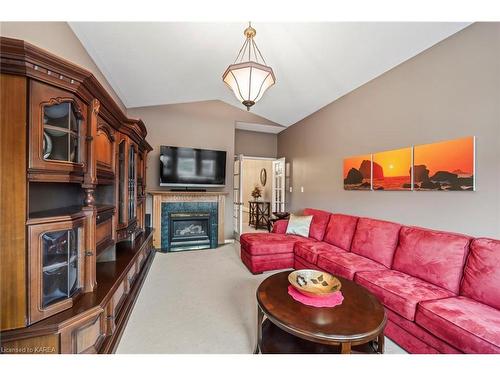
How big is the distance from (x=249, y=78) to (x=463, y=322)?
2.51 m

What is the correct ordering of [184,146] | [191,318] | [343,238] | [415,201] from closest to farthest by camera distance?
[191,318] < [415,201] < [343,238] < [184,146]

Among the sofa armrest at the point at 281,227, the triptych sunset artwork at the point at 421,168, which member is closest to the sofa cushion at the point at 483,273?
the triptych sunset artwork at the point at 421,168

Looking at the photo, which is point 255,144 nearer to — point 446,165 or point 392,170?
point 392,170

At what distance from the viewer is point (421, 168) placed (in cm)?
259

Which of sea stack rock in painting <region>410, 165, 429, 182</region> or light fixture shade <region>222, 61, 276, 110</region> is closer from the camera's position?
light fixture shade <region>222, 61, 276, 110</region>

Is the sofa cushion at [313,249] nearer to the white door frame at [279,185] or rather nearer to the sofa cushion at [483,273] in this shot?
the sofa cushion at [483,273]

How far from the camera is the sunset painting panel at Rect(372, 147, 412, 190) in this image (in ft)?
9.08

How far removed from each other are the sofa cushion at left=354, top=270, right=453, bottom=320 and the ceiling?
2548 mm

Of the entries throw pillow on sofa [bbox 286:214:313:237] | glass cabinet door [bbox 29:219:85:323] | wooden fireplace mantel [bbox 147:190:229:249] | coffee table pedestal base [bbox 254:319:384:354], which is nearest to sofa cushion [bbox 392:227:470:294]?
coffee table pedestal base [bbox 254:319:384:354]

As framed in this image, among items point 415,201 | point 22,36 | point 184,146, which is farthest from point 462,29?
point 184,146

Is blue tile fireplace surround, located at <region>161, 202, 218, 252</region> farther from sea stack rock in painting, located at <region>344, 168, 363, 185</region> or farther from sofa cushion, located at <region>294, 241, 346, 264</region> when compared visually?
sea stack rock in painting, located at <region>344, 168, 363, 185</region>
